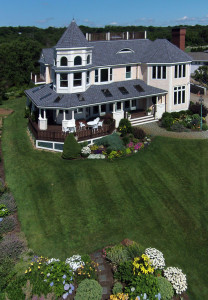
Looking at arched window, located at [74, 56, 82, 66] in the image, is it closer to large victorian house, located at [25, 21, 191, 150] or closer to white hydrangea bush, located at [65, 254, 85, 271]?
large victorian house, located at [25, 21, 191, 150]

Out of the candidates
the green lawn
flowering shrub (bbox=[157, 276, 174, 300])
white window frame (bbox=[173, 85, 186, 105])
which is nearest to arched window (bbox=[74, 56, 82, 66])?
the green lawn

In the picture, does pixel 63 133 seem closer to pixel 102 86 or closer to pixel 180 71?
pixel 102 86

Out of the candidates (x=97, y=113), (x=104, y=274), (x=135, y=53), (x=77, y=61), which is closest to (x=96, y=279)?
(x=104, y=274)

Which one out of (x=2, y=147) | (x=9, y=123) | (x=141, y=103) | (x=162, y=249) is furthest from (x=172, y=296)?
(x=9, y=123)

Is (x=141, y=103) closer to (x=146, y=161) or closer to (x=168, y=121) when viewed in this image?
(x=168, y=121)

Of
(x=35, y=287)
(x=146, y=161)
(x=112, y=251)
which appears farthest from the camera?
(x=146, y=161)
